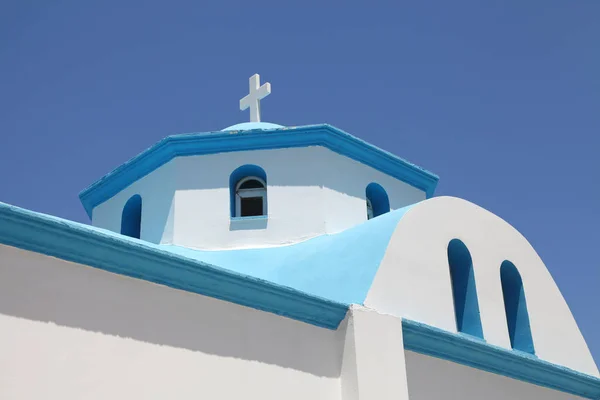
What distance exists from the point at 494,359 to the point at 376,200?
3.24 m

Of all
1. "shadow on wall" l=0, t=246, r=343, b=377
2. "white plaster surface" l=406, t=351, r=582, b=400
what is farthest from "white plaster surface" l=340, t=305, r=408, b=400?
"white plaster surface" l=406, t=351, r=582, b=400

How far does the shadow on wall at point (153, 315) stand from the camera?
5242mm

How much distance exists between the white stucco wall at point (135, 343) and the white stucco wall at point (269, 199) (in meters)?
2.91

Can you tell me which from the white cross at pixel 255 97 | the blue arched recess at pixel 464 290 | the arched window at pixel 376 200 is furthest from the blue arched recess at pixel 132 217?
the blue arched recess at pixel 464 290

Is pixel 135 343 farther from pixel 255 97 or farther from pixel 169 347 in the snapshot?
pixel 255 97

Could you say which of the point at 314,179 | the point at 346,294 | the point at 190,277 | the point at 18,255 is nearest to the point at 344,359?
the point at 346,294

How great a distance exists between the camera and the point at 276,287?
6.36 m

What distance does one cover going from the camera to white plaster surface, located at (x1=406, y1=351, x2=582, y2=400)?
23.2ft

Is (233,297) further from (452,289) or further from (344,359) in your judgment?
(452,289)

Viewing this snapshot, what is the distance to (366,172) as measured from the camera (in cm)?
1014

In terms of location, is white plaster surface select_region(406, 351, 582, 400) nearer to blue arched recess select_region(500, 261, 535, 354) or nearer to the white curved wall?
the white curved wall

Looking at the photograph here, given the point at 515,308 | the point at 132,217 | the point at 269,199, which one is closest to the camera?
the point at 515,308

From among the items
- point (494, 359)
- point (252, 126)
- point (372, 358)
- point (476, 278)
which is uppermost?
point (252, 126)

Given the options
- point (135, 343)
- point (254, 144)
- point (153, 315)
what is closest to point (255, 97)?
point (254, 144)
